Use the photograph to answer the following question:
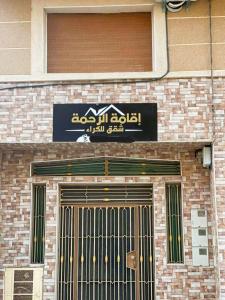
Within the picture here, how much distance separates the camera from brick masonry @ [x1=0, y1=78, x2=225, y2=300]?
8.30 metres

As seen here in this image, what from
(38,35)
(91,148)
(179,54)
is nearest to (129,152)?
(91,148)

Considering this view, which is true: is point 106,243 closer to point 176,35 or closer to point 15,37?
point 176,35

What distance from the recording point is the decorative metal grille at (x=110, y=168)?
8.89 meters

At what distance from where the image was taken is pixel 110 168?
892 cm

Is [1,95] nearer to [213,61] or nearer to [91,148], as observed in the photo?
[91,148]

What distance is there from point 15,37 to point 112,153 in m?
2.50

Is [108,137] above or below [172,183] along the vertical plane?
above

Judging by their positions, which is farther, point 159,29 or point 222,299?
point 159,29

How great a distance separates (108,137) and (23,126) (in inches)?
54.0

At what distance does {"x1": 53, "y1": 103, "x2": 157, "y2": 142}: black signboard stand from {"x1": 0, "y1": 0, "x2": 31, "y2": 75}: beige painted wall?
107cm

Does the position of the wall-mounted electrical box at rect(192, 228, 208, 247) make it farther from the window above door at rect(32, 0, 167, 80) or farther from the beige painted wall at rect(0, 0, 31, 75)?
the beige painted wall at rect(0, 0, 31, 75)

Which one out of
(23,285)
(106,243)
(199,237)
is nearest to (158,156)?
(199,237)

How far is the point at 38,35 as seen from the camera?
8602 mm

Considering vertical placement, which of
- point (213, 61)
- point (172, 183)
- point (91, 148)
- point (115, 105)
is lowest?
point (172, 183)
